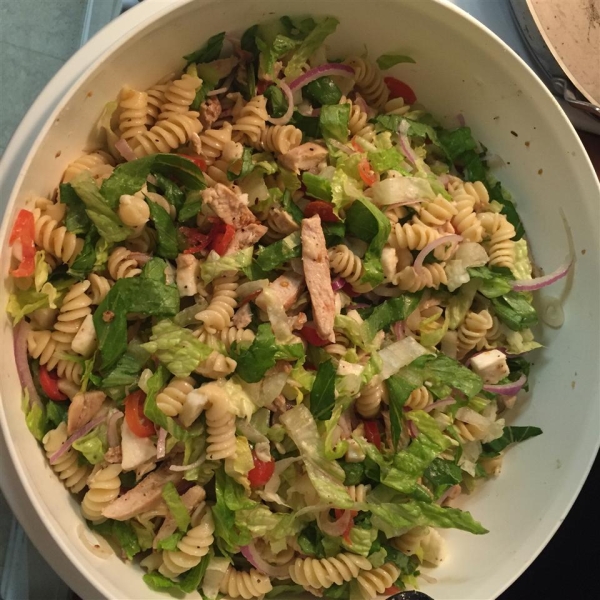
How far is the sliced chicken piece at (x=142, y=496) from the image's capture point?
1319 millimetres

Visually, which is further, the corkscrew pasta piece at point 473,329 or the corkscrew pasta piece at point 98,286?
the corkscrew pasta piece at point 473,329

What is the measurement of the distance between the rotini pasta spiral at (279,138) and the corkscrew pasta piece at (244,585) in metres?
1.05

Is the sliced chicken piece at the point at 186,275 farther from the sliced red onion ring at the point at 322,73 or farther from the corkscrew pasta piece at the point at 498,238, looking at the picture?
the corkscrew pasta piece at the point at 498,238

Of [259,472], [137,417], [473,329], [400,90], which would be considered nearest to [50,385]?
[137,417]

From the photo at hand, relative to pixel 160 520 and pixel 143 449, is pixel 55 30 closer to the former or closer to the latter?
pixel 143 449

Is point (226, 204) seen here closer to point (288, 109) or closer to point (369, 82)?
point (288, 109)

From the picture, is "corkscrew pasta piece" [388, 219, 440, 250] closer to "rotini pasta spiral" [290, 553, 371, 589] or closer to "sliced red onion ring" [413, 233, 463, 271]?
"sliced red onion ring" [413, 233, 463, 271]

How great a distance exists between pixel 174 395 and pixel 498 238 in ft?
3.25

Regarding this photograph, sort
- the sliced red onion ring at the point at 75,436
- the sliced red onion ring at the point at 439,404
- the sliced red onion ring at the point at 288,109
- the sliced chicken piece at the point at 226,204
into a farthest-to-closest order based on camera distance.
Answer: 1. the sliced red onion ring at the point at 439,404
2. the sliced red onion ring at the point at 288,109
3. the sliced chicken piece at the point at 226,204
4. the sliced red onion ring at the point at 75,436

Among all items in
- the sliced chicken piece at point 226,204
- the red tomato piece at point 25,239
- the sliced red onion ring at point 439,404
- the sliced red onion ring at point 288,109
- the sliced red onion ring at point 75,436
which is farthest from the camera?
the sliced red onion ring at point 439,404

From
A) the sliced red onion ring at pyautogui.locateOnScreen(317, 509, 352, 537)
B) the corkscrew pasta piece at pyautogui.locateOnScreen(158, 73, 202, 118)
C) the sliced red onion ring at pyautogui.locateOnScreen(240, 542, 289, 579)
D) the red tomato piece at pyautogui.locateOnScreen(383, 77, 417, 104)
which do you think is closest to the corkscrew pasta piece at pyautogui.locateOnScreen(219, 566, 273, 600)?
the sliced red onion ring at pyautogui.locateOnScreen(240, 542, 289, 579)

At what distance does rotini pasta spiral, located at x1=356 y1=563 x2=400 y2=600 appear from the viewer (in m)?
1.48

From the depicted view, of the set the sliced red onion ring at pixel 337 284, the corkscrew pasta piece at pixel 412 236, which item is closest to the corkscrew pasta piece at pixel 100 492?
the sliced red onion ring at pixel 337 284

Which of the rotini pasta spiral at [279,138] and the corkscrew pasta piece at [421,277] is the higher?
the rotini pasta spiral at [279,138]
